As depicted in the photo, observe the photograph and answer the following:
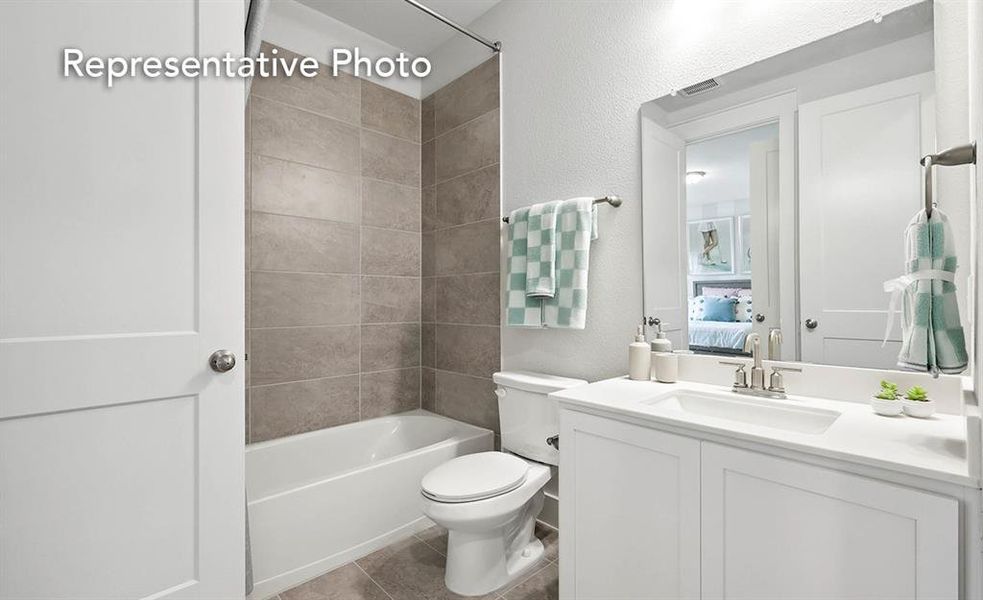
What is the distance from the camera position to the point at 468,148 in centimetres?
248

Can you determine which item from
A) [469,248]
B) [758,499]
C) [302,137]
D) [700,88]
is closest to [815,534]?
[758,499]

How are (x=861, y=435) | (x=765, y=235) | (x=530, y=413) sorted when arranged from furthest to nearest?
(x=530, y=413)
(x=765, y=235)
(x=861, y=435)

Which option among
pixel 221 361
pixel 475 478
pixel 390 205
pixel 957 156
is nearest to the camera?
pixel 957 156

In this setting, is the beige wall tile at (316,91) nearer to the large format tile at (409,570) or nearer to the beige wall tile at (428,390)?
the beige wall tile at (428,390)

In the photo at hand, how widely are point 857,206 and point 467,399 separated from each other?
1.91 metres

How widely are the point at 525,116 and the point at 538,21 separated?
1.42 ft

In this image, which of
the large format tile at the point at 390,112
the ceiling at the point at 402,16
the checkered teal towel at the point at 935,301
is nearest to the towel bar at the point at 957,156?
the checkered teal towel at the point at 935,301

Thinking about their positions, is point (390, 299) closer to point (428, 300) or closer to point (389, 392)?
point (428, 300)

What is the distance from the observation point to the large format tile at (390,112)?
101 inches

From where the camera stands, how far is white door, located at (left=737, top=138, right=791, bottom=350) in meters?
1.36

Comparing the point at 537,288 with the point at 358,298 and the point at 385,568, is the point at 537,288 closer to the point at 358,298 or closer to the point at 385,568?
the point at 358,298

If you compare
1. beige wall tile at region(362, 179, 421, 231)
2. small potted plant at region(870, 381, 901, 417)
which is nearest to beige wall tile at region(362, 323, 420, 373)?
beige wall tile at region(362, 179, 421, 231)

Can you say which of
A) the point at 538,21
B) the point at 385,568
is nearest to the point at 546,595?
the point at 385,568

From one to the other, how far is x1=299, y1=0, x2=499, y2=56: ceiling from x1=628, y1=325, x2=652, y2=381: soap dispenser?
1.93m
